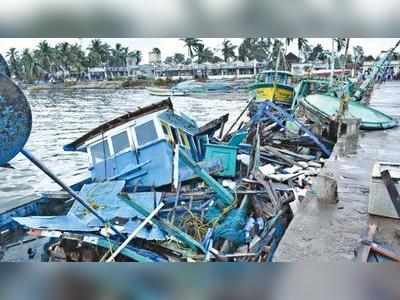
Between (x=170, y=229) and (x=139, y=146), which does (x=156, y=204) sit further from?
(x=139, y=146)

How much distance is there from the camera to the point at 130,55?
1.94m

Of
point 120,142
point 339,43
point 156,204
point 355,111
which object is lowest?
point 156,204

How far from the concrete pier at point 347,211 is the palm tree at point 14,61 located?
1469mm

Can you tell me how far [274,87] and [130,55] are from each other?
74 centimetres

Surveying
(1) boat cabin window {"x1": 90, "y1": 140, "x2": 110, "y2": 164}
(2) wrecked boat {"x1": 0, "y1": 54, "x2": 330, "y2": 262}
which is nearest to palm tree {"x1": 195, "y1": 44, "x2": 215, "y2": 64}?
(2) wrecked boat {"x1": 0, "y1": 54, "x2": 330, "y2": 262}

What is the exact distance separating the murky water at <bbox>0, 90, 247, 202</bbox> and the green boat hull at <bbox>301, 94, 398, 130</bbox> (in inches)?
15.0

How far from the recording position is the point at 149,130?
205cm

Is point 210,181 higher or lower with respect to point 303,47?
lower

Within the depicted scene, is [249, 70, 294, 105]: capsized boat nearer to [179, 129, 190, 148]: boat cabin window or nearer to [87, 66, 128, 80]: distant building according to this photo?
[179, 129, 190, 148]: boat cabin window

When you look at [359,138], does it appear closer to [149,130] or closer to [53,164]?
[149,130]

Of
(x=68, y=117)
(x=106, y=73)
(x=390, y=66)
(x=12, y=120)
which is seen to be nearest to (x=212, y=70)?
(x=106, y=73)

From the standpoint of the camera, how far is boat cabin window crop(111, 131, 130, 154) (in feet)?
6.73

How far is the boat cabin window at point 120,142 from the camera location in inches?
80.7
